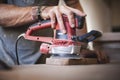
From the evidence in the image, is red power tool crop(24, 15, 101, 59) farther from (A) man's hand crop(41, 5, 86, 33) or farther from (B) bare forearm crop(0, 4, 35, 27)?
(B) bare forearm crop(0, 4, 35, 27)

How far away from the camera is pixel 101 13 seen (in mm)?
3869

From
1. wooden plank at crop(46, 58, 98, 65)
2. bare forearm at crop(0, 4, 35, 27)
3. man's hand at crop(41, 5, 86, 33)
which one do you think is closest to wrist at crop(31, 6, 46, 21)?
bare forearm at crop(0, 4, 35, 27)

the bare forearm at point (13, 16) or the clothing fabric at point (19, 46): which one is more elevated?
the bare forearm at point (13, 16)

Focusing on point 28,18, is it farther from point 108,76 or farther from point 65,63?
point 108,76

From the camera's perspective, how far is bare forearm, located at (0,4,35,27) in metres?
1.62

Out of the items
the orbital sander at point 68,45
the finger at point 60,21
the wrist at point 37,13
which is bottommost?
the orbital sander at point 68,45

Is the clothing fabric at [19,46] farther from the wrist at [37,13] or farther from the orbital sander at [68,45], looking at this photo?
the orbital sander at [68,45]

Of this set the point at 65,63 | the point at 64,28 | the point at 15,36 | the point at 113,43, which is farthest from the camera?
the point at 113,43

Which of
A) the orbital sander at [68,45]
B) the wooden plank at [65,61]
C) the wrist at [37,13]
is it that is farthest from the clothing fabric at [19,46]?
the wooden plank at [65,61]

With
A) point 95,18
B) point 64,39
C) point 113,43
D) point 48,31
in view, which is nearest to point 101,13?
point 95,18

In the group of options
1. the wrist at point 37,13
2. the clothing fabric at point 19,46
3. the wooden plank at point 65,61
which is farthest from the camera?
the clothing fabric at point 19,46

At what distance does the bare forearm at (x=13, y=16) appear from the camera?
1625mm

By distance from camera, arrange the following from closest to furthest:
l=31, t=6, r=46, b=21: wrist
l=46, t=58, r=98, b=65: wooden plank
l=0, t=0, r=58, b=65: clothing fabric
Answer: l=46, t=58, r=98, b=65: wooden plank
l=31, t=6, r=46, b=21: wrist
l=0, t=0, r=58, b=65: clothing fabric

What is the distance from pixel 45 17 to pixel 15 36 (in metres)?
0.39
